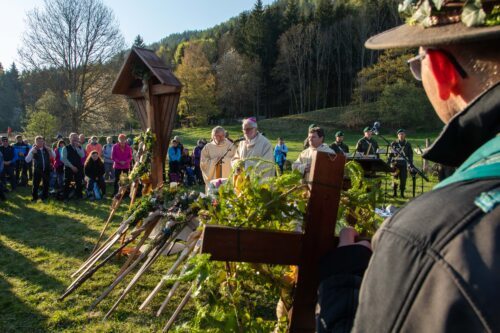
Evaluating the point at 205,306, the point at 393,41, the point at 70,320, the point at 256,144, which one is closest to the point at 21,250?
the point at 70,320

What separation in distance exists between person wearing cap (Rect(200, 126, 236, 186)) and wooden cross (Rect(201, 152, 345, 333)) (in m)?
5.61

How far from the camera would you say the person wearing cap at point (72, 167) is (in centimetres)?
1193

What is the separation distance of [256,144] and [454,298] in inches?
215

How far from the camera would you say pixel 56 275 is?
5.74 meters

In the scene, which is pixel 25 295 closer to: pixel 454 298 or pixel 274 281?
pixel 274 281

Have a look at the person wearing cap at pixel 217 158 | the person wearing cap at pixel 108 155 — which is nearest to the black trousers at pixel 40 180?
the person wearing cap at pixel 108 155

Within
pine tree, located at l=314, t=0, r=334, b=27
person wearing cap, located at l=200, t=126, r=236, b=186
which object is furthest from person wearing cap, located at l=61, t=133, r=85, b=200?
pine tree, located at l=314, t=0, r=334, b=27

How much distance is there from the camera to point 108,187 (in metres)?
14.2

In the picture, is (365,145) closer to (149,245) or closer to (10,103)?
(149,245)

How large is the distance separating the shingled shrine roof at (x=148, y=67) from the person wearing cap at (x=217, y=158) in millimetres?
1490

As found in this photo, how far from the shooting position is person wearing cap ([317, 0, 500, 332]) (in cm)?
66

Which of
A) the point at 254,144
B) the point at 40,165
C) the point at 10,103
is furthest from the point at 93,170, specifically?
the point at 10,103

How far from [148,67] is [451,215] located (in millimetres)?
6131

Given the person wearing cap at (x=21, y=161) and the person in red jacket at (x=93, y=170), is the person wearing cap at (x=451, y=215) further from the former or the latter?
the person wearing cap at (x=21, y=161)
